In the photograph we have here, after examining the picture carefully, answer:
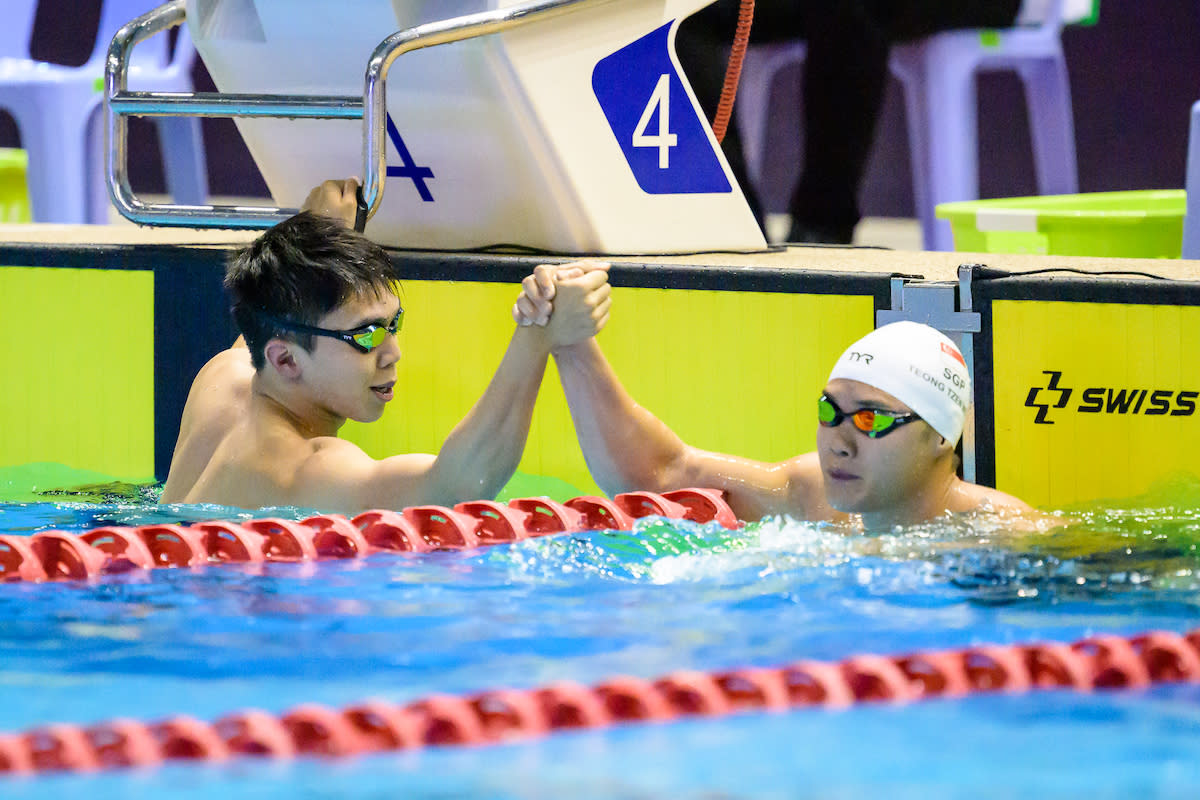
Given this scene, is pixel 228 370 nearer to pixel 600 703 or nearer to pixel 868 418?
pixel 868 418

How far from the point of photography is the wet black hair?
379cm

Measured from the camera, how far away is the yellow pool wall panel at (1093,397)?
3.75m

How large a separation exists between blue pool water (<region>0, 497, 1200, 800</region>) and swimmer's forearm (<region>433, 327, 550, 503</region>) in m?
0.19

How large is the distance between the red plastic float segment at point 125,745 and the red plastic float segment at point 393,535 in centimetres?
126

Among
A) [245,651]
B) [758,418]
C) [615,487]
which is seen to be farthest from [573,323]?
[245,651]

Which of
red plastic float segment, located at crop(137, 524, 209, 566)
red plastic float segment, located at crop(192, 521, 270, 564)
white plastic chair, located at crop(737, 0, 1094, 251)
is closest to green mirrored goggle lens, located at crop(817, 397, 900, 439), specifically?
red plastic float segment, located at crop(192, 521, 270, 564)

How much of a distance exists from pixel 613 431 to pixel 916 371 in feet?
2.39

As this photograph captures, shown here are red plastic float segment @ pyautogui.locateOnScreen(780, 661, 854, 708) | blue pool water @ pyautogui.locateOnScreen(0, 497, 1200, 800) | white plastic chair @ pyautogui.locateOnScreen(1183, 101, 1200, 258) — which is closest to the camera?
blue pool water @ pyautogui.locateOnScreen(0, 497, 1200, 800)

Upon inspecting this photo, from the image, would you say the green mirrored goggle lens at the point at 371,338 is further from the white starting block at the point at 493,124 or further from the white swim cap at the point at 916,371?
the white swim cap at the point at 916,371

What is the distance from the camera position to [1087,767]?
2.39m

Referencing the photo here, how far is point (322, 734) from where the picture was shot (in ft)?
8.03

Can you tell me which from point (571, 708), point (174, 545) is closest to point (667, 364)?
point (174, 545)

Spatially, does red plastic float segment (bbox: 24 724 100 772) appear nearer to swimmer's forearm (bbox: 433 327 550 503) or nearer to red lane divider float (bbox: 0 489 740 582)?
red lane divider float (bbox: 0 489 740 582)

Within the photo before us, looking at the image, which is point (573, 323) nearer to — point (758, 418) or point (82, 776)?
point (758, 418)
